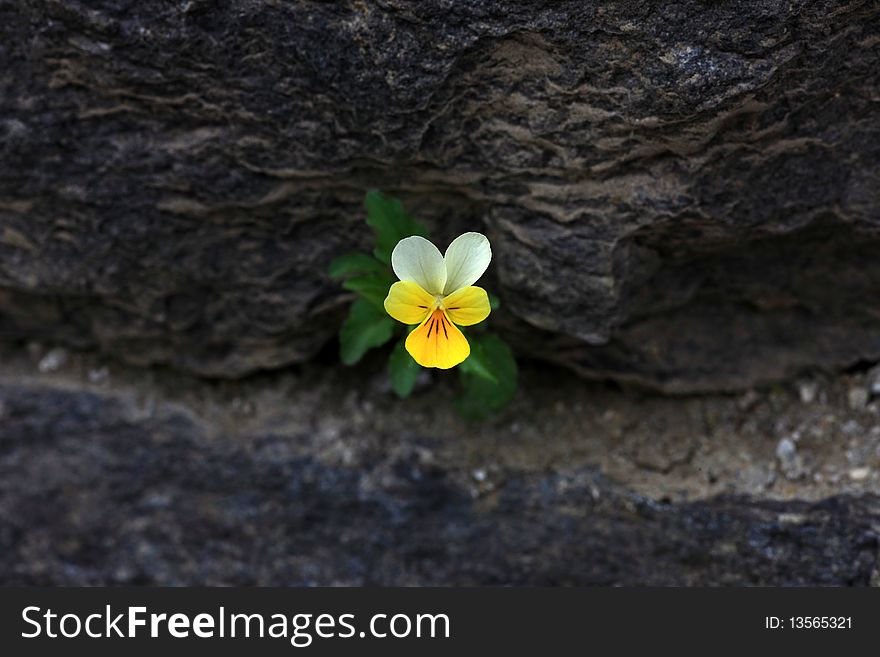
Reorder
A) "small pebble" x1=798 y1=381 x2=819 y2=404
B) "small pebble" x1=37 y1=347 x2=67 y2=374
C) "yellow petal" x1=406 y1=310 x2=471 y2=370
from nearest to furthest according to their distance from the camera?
"yellow petal" x1=406 y1=310 x2=471 y2=370, "small pebble" x1=798 y1=381 x2=819 y2=404, "small pebble" x1=37 y1=347 x2=67 y2=374

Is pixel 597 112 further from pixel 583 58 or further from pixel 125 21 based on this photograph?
pixel 125 21

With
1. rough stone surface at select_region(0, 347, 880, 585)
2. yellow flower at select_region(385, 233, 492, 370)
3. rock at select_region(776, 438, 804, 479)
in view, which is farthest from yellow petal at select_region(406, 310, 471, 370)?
rock at select_region(776, 438, 804, 479)

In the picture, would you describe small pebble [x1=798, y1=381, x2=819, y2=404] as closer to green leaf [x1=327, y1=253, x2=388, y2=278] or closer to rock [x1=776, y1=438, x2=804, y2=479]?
rock [x1=776, y1=438, x2=804, y2=479]

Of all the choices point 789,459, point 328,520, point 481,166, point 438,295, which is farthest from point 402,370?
point 789,459

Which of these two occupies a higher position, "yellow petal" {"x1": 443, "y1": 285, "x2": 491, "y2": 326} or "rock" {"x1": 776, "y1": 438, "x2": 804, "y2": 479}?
"yellow petal" {"x1": 443, "y1": 285, "x2": 491, "y2": 326}

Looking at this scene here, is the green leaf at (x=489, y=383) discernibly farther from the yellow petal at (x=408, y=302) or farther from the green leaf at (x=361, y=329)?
the yellow petal at (x=408, y=302)

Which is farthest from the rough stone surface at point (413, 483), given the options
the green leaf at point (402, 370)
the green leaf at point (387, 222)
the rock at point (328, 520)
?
the green leaf at point (387, 222)

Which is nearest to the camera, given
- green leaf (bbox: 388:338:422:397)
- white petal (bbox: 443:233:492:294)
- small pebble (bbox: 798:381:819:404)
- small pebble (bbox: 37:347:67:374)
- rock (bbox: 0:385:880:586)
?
white petal (bbox: 443:233:492:294)
